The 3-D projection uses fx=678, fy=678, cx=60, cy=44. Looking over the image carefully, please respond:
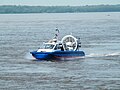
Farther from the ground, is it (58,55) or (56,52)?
(56,52)

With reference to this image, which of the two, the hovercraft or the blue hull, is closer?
the blue hull

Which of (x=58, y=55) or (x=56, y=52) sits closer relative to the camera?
(x=56, y=52)

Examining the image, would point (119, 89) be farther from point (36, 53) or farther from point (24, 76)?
point (36, 53)

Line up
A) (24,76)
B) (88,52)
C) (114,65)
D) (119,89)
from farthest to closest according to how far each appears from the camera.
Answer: (88,52) → (114,65) → (24,76) → (119,89)

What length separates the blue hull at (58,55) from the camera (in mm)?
68500

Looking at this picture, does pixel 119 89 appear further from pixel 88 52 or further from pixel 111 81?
pixel 88 52

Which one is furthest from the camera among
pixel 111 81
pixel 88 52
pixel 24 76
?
pixel 88 52

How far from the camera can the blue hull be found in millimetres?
68500

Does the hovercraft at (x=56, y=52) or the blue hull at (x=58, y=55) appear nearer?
the blue hull at (x=58, y=55)

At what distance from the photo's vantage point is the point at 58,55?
69.8 meters

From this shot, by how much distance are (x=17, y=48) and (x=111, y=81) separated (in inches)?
1341

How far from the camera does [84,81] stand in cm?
5094

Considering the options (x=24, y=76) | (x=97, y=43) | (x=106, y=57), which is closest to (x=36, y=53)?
(x=106, y=57)

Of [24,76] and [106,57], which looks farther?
[106,57]
